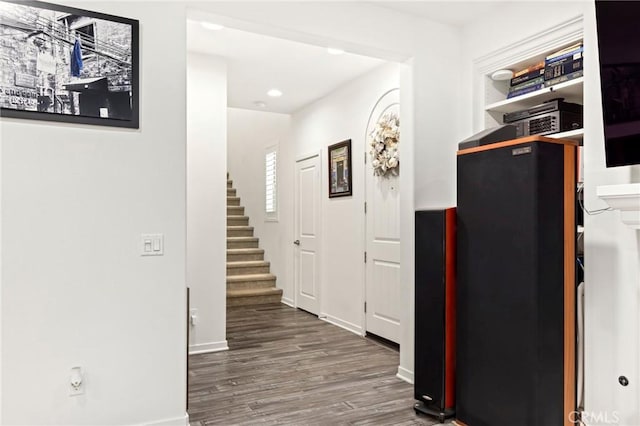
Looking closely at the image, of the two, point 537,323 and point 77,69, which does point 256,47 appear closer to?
point 77,69

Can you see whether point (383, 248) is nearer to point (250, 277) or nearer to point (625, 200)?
point (625, 200)

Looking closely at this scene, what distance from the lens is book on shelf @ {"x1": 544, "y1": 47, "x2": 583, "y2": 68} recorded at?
2625 millimetres

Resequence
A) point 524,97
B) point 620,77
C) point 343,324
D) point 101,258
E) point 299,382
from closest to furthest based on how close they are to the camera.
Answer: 1. point 620,77
2. point 101,258
3. point 524,97
4. point 299,382
5. point 343,324

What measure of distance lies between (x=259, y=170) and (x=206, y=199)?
3.16 meters

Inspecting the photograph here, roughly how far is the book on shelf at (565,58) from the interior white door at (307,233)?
9.99 feet

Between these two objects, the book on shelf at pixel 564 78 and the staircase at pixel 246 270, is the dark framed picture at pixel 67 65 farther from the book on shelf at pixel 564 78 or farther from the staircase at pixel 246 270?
the staircase at pixel 246 270

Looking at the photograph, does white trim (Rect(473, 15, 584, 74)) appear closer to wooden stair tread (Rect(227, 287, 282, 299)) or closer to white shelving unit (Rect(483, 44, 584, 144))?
white shelving unit (Rect(483, 44, 584, 144))

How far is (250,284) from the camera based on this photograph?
6.30 m

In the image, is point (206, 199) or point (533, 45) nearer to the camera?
point (533, 45)

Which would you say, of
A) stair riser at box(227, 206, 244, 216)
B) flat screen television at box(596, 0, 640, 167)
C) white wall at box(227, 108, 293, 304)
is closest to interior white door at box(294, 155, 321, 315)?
white wall at box(227, 108, 293, 304)

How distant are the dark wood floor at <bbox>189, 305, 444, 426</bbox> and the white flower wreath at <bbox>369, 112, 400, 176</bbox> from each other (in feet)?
5.61

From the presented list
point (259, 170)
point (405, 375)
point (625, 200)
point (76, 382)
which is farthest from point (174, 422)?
point (259, 170)

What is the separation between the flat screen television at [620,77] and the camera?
6.15 ft

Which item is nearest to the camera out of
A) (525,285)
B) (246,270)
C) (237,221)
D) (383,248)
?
(525,285)
